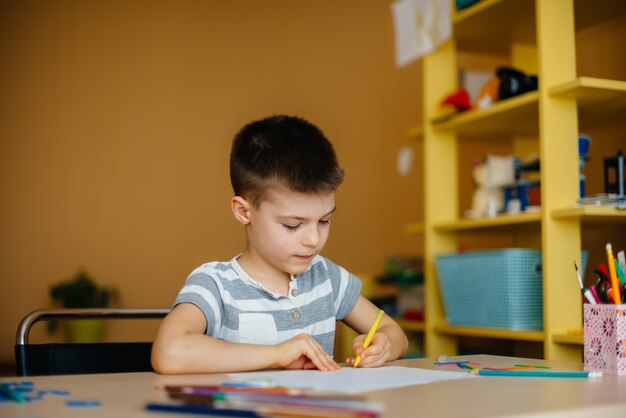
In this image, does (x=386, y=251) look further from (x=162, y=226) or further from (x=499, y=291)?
(x=499, y=291)

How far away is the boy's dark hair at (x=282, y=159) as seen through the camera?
1.22 m

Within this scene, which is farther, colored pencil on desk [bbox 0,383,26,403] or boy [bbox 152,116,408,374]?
boy [bbox 152,116,408,374]

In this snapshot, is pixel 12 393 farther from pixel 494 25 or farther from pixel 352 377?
pixel 494 25

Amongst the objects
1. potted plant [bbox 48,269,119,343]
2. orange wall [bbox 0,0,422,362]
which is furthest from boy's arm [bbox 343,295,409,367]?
orange wall [bbox 0,0,422,362]

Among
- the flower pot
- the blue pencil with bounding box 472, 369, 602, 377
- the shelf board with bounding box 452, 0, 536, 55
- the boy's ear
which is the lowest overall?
the flower pot

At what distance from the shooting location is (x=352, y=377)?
985mm

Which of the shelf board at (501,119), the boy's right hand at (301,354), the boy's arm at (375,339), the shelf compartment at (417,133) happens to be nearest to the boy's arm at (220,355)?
the boy's right hand at (301,354)

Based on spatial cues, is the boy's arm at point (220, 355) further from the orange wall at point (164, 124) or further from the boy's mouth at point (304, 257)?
the orange wall at point (164, 124)

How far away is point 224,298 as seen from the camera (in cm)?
123

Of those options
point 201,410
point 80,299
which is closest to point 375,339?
Answer: point 201,410

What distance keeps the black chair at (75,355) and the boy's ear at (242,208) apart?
0.28 meters

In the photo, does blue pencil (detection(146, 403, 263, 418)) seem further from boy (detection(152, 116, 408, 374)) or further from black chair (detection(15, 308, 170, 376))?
black chair (detection(15, 308, 170, 376))

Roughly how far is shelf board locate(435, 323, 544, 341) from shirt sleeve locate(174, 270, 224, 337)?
1.10 meters

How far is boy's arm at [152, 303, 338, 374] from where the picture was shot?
1023mm
